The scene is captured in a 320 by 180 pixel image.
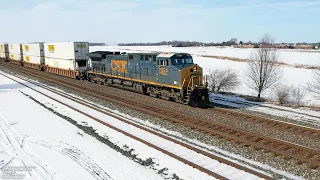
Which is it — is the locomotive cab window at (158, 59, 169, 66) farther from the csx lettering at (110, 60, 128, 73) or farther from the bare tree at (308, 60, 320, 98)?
the bare tree at (308, 60, 320, 98)

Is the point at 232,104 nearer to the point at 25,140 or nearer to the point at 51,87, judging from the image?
the point at 25,140

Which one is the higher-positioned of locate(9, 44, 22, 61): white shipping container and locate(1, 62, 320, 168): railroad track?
locate(9, 44, 22, 61): white shipping container

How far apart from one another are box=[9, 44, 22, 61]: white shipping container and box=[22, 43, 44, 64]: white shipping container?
247 cm

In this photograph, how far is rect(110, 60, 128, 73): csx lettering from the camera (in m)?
22.9

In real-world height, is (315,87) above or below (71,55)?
below

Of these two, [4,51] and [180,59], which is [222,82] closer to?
[180,59]

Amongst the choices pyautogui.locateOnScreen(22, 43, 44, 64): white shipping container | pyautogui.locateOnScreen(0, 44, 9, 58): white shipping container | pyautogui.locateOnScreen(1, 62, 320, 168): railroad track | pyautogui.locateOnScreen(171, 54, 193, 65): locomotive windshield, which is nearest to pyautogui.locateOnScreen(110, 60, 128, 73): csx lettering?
pyautogui.locateOnScreen(171, 54, 193, 65): locomotive windshield

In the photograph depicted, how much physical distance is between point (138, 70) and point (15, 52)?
3925 centimetres

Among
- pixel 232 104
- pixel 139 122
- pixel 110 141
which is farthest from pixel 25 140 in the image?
pixel 232 104

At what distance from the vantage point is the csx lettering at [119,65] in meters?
22.9

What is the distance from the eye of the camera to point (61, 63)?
33469mm

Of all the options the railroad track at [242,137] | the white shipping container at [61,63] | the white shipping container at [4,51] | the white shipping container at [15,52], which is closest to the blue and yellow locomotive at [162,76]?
the railroad track at [242,137]

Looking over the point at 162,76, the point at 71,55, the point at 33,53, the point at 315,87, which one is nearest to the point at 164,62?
the point at 162,76

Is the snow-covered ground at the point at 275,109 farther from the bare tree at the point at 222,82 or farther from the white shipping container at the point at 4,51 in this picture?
the white shipping container at the point at 4,51
